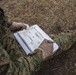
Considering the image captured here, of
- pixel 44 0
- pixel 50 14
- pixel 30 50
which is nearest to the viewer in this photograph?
pixel 30 50

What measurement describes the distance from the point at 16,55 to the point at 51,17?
3.35 feet

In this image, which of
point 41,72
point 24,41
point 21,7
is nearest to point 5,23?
point 24,41

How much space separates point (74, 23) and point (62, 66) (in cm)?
67

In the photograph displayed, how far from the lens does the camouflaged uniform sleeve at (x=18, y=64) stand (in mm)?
1666

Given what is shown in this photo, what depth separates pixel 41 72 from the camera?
7.89ft

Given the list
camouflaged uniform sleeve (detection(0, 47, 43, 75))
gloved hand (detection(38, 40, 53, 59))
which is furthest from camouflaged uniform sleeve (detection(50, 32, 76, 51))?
camouflaged uniform sleeve (detection(0, 47, 43, 75))

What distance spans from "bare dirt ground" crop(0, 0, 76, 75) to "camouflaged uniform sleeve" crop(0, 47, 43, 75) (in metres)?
0.56

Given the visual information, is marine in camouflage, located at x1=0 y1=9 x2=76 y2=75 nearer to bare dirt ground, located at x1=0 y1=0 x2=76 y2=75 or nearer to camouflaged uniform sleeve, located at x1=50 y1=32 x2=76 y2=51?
camouflaged uniform sleeve, located at x1=50 y1=32 x2=76 y2=51

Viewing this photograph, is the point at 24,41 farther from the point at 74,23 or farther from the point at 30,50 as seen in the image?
the point at 74,23

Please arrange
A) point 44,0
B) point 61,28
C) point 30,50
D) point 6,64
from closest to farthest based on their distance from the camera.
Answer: point 6,64, point 30,50, point 61,28, point 44,0

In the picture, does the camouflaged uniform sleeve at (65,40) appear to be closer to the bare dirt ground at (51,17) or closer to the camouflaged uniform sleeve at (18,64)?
the bare dirt ground at (51,17)

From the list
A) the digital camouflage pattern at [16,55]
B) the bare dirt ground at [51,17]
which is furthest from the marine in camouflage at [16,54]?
the bare dirt ground at [51,17]

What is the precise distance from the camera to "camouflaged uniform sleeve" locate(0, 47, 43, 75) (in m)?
1.67

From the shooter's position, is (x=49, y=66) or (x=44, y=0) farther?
(x=44, y=0)
